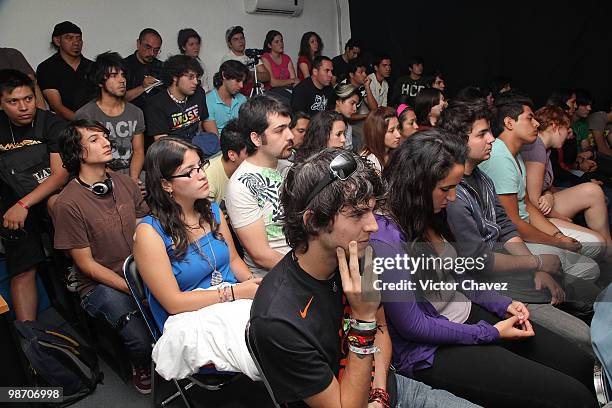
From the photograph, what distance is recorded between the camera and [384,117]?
→ 311cm

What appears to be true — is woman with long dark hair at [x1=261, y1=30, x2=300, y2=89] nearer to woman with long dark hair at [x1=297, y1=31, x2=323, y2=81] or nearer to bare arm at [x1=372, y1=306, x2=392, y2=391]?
woman with long dark hair at [x1=297, y1=31, x2=323, y2=81]

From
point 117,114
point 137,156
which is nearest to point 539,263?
point 137,156

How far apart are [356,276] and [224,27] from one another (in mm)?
4748

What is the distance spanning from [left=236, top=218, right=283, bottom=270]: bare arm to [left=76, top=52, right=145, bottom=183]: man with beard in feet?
4.09

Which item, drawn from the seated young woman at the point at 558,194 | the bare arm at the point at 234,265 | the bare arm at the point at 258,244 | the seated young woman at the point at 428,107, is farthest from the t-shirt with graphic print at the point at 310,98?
the bare arm at the point at 234,265

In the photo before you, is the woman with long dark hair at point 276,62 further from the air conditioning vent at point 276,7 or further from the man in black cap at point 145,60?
the man in black cap at point 145,60

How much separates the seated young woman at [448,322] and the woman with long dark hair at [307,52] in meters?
4.10

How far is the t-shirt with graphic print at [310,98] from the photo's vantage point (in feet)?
14.7

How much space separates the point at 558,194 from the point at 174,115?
8.68 feet

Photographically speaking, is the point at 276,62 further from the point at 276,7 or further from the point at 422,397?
the point at 422,397

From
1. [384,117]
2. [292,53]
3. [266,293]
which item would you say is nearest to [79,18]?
[292,53]

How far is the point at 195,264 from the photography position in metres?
1.78

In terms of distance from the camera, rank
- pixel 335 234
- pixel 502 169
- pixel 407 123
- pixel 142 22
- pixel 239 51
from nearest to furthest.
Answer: pixel 335 234 < pixel 502 169 < pixel 407 123 < pixel 142 22 < pixel 239 51

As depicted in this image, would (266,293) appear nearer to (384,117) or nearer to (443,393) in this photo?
(443,393)
